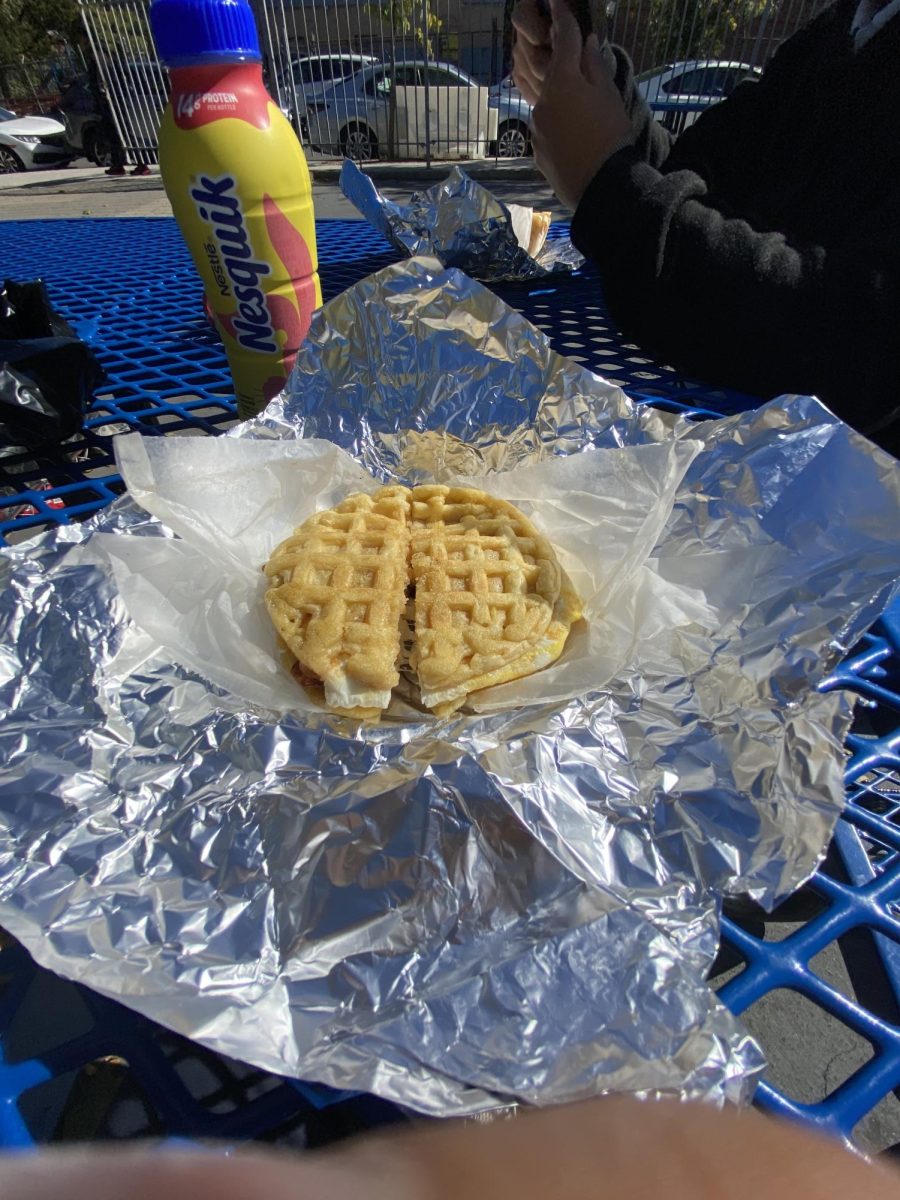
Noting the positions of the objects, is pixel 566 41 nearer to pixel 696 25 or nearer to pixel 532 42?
pixel 532 42

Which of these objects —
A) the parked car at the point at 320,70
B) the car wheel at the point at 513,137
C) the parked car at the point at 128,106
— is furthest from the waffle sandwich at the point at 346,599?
the parked car at the point at 320,70

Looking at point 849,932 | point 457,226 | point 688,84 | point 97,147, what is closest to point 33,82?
point 97,147

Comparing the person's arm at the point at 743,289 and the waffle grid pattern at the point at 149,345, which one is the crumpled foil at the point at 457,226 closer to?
the waffle grid pattern at the point at 149,345

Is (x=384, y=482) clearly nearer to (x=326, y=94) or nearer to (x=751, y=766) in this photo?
(x=751, y=766)

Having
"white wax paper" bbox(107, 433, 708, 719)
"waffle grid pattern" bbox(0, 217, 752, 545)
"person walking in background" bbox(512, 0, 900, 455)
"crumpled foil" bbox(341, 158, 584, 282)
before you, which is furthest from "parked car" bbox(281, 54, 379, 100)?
"white wax paper" bbox(107, 433, 708, 719)

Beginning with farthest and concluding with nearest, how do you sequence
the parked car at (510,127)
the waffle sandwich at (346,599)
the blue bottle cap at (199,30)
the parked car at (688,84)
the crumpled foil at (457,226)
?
the parked car at (510,127) < the parked car at (688,84) < the crumpled foil at (457,226) < the blue bottle cap at (199,30) < the waffle sandwich at (346,599)

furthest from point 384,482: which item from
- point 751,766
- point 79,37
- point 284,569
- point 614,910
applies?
point 79,37
